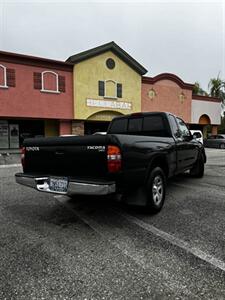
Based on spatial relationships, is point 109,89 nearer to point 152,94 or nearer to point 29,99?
point 152,94

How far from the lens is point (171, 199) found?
5668mm

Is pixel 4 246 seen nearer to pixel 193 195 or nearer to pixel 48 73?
pixel 193 195

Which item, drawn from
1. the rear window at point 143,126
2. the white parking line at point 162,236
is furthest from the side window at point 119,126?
the white parking line at point 162,236

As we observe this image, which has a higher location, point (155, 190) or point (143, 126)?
point (143, 126)

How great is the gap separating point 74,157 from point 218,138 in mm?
25784

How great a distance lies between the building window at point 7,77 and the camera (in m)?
16.7

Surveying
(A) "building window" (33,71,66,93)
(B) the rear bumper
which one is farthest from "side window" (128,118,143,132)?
(A) "building window" (33,71,66,93)

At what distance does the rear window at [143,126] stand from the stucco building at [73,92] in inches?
511

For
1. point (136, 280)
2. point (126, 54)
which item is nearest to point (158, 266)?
point (136, 280)

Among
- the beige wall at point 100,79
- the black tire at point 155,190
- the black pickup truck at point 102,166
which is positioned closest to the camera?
the black pickup truck at point 102,166

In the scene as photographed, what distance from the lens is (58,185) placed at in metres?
3.93

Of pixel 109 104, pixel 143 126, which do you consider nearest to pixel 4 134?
pixel 109 104

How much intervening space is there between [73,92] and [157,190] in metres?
15.9

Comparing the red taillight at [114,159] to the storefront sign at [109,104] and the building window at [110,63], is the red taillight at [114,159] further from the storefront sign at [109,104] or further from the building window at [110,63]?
the building window at [110,63]
